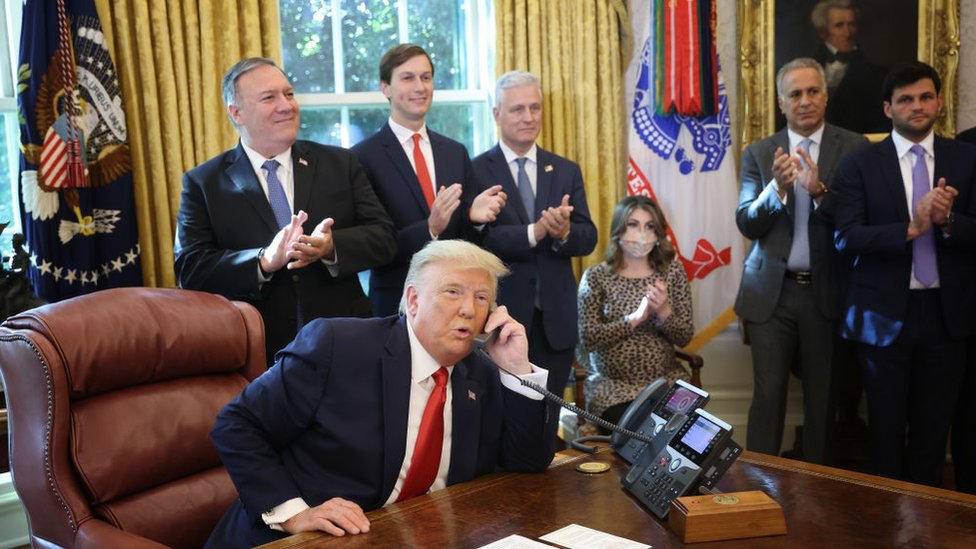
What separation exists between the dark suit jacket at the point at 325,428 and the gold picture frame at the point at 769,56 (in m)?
3.10

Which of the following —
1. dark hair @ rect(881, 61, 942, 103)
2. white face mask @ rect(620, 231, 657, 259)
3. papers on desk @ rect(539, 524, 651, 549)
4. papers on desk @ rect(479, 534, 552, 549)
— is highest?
dark hair @ rect(881, 61, 942, 103)

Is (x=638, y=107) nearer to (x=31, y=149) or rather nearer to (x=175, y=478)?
(x=31, y=149)

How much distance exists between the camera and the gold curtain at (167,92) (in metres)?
3.84

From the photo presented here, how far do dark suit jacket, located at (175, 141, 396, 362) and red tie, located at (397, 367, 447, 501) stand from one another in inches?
41.7

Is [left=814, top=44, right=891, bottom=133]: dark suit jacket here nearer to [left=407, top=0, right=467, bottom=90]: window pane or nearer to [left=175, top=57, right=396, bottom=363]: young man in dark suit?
[left=407, top=0, right=467, bottom=90]: window pane

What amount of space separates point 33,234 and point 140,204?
17.4 inches

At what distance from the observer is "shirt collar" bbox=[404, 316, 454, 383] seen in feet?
7.30

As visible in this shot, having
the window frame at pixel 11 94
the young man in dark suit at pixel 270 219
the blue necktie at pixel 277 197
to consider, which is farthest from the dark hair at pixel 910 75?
the window frame at pixel 11 94

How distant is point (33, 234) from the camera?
3598 mm

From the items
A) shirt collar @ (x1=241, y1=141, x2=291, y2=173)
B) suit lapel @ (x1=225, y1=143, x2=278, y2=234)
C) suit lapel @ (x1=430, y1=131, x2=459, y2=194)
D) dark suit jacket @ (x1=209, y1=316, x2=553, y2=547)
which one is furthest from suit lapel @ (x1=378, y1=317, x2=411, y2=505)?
suit lapel @ (x1=430, y1=131, x2=459, y2=194)

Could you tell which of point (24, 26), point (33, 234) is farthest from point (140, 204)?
point (24, 26)

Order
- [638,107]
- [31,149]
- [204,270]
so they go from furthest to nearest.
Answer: [638,107]
[31,149]
[204,270]

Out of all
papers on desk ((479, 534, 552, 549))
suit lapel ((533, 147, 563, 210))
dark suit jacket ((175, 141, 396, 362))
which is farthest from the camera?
suit lapel ((533, 147, 563, 210))

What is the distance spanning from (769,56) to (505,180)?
1693 mm
